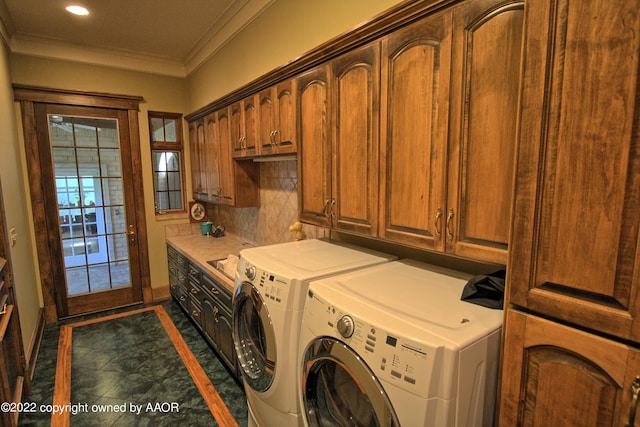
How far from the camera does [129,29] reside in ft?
10.5

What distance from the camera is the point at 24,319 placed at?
274 cm

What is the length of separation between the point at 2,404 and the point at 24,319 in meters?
1.18

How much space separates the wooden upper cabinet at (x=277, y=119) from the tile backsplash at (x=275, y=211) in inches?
12.4

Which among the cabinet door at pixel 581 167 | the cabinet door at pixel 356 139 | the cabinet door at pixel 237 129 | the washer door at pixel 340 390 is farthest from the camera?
the cabinet door at pixel 237 129

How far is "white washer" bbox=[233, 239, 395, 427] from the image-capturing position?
58.1 inches

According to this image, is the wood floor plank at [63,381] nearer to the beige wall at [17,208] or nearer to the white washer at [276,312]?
the beige wall at [17,208]

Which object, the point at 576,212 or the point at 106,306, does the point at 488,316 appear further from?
the point at 106,306

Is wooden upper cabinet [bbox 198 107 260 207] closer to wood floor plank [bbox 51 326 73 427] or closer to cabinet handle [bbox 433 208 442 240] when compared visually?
wood floor plank [bbox 51 326 73 427]

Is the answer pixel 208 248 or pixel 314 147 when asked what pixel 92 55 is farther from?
pixel 314 147

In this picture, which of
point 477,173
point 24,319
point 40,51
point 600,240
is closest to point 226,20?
point 40,51

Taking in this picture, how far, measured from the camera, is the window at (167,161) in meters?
4.20

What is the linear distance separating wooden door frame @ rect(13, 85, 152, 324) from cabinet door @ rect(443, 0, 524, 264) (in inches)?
150

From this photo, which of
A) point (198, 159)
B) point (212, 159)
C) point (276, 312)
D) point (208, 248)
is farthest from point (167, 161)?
point (276, 312)

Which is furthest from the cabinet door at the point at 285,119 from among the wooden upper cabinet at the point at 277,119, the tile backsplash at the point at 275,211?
the tile backsplash at the point at 275,211
